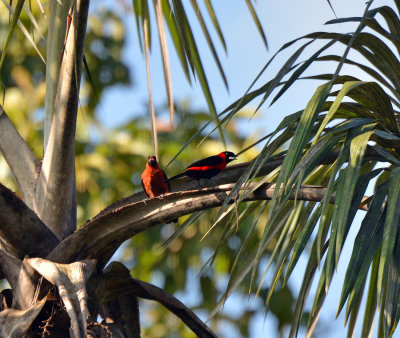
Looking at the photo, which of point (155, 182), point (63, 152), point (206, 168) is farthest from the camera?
point (155, 182)

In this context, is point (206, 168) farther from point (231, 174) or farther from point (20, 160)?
point (20, 160)

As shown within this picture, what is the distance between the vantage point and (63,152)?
3266 mm

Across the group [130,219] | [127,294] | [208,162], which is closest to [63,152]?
[130,219]

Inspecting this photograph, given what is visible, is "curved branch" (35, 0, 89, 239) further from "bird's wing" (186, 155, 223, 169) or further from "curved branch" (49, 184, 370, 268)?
"bird's wing" (186, 155, 223, 169)

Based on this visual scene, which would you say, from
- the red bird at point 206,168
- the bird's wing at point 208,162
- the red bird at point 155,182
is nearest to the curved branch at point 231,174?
the red bird at point 206,168

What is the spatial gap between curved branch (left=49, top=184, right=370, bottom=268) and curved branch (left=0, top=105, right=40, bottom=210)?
0.47 m

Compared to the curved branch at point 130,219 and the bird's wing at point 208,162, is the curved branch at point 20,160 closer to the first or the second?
the curved branch at point 130,219

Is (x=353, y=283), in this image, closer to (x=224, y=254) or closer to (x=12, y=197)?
(x=12, y=197)

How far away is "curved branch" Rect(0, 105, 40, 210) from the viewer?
3.45 m

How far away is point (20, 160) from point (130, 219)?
0.78 meters

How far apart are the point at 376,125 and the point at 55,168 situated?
1.43 meters

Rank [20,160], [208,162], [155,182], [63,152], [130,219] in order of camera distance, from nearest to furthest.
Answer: [130,219]
[63,152]
[20,160]
[208,162]
[155,182]

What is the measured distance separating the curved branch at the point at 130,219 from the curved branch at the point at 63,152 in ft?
0.74

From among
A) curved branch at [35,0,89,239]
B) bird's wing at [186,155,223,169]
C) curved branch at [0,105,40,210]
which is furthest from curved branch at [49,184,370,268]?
bird's wing at [186,155,223,169]
